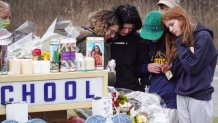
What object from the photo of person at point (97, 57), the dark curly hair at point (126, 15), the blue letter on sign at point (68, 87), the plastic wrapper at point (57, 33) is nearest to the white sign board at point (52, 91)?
the blue letter on sign at point (68, 87)

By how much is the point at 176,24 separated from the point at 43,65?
1400 mm

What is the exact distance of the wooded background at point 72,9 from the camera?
62.2ft

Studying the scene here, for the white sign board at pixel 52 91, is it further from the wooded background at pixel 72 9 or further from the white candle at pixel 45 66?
the wooded background at pixel 72 9

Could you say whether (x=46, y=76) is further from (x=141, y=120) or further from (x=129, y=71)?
(x=129, y=71)

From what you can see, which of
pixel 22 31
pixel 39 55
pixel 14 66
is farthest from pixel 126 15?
pixel 14 66

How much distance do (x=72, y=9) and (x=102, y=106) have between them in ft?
53.0

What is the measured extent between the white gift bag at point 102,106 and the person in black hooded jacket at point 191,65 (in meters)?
1.02

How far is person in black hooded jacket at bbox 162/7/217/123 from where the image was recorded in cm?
422

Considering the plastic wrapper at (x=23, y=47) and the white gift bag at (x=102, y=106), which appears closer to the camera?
the white gift bag at (x=102, y=106)

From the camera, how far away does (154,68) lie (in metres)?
4.58

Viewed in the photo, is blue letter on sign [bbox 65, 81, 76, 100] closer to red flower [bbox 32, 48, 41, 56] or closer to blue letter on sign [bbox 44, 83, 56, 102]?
blue letter on sign [bbox 44, 83, 56, 102]

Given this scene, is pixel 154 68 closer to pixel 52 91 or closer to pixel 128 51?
pixel 128 51

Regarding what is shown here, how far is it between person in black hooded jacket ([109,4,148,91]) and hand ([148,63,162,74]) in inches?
4.7

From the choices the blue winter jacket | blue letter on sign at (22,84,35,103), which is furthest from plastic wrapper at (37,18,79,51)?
the blue winter jacket
